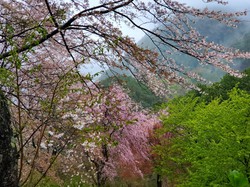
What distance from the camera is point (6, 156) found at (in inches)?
136

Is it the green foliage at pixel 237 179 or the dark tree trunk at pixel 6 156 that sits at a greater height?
the dark tree trunk at pixel 6 156

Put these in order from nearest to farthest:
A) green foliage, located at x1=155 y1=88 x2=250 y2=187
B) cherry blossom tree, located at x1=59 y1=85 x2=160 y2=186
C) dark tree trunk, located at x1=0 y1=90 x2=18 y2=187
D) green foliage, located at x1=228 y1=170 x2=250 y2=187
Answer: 1. green foliage, located at x1=228 y1=170 x2=250 y2=187
2. dark tree trunk, located at x1=0 y1=90 x2=18 y2=187
3. green foliage, located at x1=155 y1=88 x2=250 y2=187
4. cherry blossom tree, located at x1=59 y1=85 x2=160 y2=186

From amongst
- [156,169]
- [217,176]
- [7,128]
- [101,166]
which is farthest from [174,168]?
[7,128]

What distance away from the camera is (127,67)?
4824 mm

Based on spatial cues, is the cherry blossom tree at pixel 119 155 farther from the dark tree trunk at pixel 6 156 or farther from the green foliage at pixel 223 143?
the dark tree trunk at pixel 6 156

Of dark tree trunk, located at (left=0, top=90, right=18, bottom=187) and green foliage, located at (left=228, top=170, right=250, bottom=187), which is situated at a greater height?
dark tree trunk, located at (left=0, top=90, right=18, bottom=187)

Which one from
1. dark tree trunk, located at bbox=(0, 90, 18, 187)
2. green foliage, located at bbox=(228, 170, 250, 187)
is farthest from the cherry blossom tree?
green foliage, located at bbox=(228, 170, 250, 187)

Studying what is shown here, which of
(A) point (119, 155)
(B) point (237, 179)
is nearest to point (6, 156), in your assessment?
(B) point (237, 179)

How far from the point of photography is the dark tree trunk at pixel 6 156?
11.3 ft

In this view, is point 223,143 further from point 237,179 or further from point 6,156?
point 237,179

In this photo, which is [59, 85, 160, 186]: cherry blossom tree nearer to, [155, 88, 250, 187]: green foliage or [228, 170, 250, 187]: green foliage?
[155, 88, 250, 187]: green foliage

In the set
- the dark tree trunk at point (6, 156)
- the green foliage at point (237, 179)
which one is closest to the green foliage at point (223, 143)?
the dark tree trunk at point (6, 156)

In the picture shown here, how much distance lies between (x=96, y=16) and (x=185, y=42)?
133 centimetres

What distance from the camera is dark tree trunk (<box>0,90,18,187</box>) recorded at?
3.43 metres
